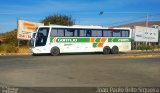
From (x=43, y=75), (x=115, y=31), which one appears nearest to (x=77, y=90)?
(x=43, y=75)

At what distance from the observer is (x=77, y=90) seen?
12961 mm

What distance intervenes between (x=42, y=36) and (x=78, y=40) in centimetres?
406

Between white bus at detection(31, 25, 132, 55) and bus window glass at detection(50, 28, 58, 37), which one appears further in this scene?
bus window glass at detection(50, 28, 58, 37)

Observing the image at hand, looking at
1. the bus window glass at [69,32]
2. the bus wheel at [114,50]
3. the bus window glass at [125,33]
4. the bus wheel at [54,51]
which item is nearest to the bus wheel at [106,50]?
the bus wheel at [114,50]

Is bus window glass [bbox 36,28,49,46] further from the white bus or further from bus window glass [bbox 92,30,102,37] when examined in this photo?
bus window glass [bbox 92,30,102,37]

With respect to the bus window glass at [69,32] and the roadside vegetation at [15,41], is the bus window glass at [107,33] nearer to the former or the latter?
the bus window glass at [69,32]

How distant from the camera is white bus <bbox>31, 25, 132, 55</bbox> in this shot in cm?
3569

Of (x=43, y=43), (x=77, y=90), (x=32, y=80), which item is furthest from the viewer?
(x=43, y=43)

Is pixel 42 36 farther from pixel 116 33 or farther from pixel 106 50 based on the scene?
pixel 116 33

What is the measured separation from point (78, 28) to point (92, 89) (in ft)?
82.1

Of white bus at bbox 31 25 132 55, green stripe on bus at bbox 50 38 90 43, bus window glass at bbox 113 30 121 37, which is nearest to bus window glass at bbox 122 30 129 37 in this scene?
white bus at bbox 31 25 132 55

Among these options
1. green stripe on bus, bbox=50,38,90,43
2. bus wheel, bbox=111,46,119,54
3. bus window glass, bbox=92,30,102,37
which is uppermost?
bus window glass, bbox=92,30,102,37

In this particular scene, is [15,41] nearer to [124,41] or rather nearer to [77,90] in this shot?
[124,41]

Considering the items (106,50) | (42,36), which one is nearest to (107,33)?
(106,50)
